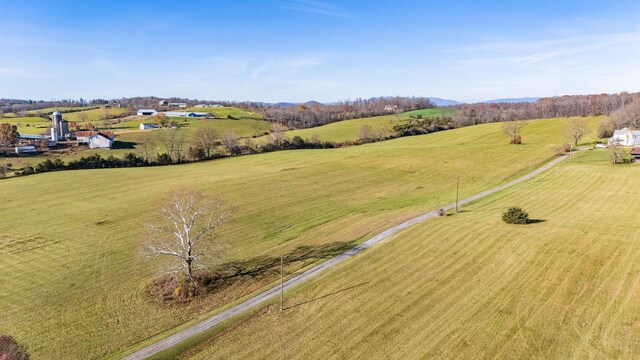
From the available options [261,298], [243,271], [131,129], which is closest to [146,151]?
[131,129]

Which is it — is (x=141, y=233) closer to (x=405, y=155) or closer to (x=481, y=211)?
(x=481, y=211)

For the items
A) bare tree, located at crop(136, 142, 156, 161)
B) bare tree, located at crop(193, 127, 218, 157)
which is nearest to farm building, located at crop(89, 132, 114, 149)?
bare tree, located at crop(136, 142, 156, 161)

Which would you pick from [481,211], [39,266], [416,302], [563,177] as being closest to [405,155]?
[563,177]

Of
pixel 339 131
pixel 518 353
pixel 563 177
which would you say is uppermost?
pixel 339 131

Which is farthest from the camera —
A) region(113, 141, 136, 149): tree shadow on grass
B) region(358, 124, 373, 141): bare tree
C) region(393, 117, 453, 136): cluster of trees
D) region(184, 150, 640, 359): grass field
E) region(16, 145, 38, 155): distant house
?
region(393, 117, 453, 136): cluster of trees

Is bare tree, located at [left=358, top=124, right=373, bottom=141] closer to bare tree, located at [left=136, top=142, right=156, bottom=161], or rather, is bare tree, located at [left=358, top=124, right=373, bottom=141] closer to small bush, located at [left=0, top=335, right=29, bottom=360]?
bare tree, located at [left=136, top=142, right=156, bottom=161]

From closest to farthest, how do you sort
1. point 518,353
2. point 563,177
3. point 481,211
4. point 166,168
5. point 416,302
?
1. point 518,353
2. point 416,302
3. point 481,211
4. point 563,177
5. point 166,168

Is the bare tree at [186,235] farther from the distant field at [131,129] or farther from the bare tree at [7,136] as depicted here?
the bare tree at [7,136]

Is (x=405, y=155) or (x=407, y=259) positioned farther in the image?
(x=405, y=155)
